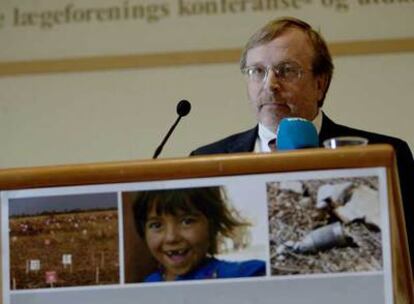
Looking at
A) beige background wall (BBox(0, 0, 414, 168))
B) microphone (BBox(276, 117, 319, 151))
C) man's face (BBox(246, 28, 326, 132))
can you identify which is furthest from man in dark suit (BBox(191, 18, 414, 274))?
beige background wall (BBox(0, 0, 414, 168))

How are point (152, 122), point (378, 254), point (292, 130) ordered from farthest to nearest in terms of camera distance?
point (152, 122) < point (292, 130) < point (378, 254)

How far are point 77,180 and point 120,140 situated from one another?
2109 millimetres

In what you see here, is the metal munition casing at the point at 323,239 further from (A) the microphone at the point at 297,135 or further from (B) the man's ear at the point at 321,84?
(B) the man's ear at the point at 321,84

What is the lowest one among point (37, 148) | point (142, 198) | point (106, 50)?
point (142, 198)

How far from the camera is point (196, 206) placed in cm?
86

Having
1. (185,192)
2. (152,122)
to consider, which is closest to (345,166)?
(185,192)

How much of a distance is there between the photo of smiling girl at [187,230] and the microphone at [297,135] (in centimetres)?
16

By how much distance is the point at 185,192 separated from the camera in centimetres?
86

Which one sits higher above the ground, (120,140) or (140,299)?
(120,140)

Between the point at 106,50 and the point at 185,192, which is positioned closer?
the point at 185,192

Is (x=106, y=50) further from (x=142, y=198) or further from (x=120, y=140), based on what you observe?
(x=142, y=198)

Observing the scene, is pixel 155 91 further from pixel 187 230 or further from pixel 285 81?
pixel 187 230

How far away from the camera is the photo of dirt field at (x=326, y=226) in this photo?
0.83 m

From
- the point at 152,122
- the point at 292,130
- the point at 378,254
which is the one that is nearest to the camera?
the point at 378,254
